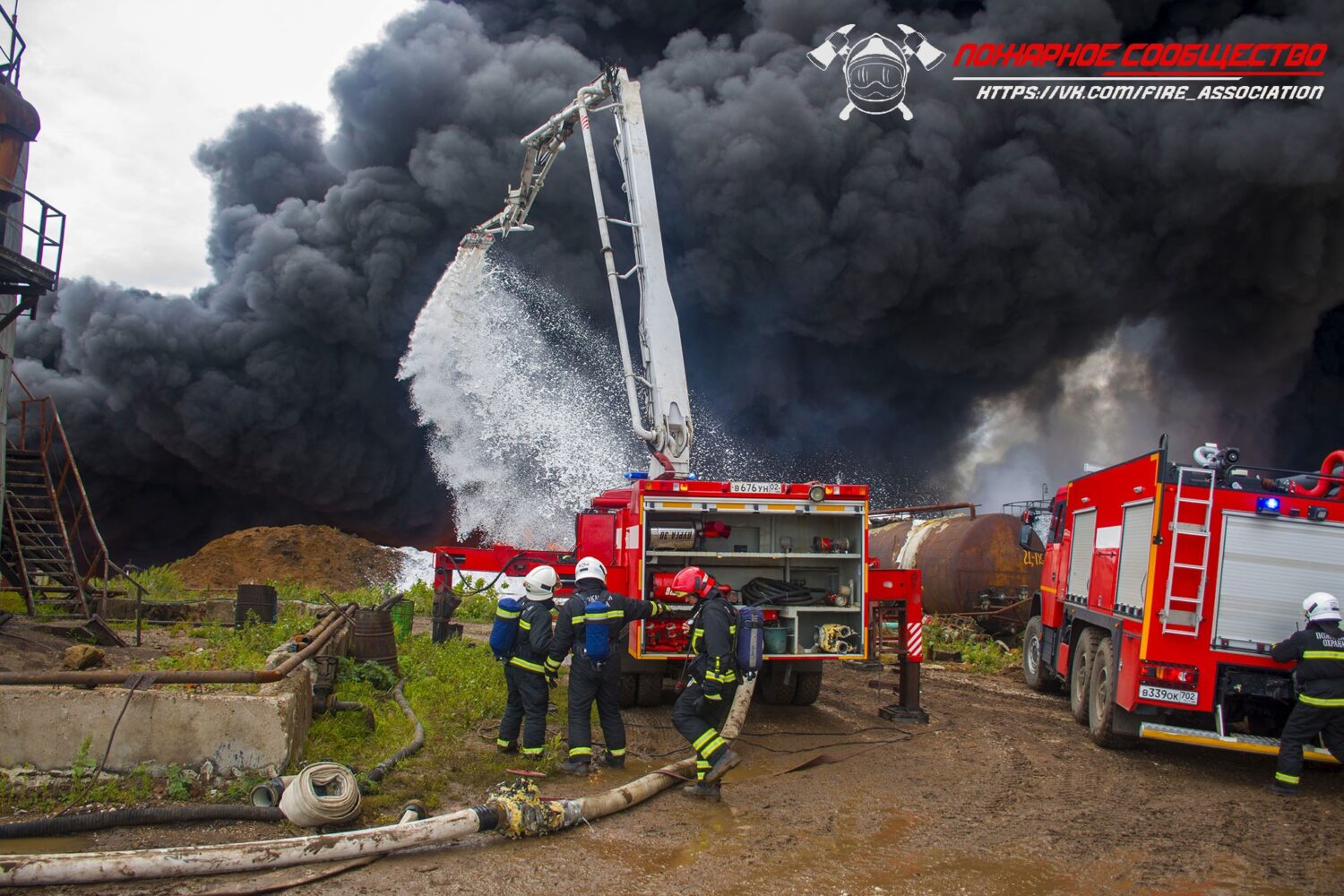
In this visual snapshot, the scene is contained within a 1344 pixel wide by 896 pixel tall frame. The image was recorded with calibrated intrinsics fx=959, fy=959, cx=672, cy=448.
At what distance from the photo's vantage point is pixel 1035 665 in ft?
38.1

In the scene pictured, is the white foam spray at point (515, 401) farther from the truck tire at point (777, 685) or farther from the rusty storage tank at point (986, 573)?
the truck tire at point (777, 685)

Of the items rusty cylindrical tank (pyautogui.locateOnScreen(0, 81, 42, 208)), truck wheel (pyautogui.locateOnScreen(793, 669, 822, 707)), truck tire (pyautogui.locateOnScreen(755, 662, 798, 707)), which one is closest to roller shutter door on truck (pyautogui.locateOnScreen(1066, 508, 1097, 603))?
truck wheel (pyautogui.locateOnScreen(793, 669, 822, 707))

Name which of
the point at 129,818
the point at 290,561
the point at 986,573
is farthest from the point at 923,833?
the point at 290,561

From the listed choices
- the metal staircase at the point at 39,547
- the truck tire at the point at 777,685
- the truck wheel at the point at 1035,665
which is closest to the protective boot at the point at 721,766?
the truck tire at the point at 777,685

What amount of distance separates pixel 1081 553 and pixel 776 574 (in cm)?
331

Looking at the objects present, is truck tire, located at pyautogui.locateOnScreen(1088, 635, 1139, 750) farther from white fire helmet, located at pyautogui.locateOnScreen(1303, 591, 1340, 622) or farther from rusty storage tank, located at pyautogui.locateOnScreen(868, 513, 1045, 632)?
rusty storage tank, located at pyautogui.locateOnScreen(868, 513, 1045, 632)

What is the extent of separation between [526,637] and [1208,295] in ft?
67.8

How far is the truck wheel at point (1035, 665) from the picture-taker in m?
11.5

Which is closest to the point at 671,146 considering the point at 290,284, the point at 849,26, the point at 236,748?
the point at 849,26

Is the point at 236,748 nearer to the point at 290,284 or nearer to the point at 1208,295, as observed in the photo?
the point at 290,284

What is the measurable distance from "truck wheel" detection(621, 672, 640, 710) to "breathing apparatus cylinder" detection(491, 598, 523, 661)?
7.21 feet

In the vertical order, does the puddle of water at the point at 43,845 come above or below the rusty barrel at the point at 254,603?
below

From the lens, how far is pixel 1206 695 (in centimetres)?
721

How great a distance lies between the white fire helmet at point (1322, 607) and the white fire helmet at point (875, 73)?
17094mm
